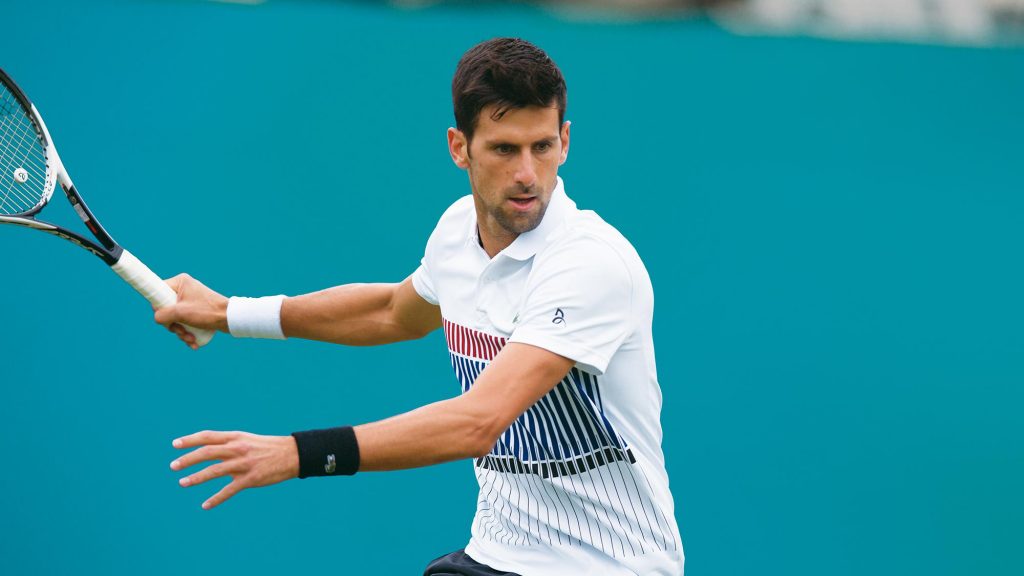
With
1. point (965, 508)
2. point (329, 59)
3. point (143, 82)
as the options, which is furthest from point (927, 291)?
point (143, 82)

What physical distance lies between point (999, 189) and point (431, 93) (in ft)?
6.76

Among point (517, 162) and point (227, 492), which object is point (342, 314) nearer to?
point (517, 162)

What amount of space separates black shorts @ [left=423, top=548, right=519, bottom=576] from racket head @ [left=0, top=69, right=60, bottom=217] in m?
1.35

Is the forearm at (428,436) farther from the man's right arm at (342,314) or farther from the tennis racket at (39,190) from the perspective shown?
the tennis racket at (39,190)

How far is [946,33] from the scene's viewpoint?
475cm

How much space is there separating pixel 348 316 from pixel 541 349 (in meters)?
1.07

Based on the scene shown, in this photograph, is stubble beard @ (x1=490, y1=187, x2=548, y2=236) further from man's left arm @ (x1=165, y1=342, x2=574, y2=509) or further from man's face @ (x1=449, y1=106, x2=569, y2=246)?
man's left arm @ (x1=165, y1=342, x2=574, y2=509)

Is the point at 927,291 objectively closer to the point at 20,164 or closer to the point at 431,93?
the point at 431,93

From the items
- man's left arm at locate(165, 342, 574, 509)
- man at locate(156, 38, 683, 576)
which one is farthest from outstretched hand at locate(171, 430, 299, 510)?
man at locate(156, 38, 683, 576)

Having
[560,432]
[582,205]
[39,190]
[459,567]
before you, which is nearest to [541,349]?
[560,432]

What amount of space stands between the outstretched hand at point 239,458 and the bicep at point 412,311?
43.9 inches

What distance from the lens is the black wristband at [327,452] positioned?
2.19 metres

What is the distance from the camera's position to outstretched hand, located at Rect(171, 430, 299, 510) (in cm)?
211

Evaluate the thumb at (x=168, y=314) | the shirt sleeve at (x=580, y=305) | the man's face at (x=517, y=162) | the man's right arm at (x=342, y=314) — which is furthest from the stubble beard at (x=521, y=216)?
the thumb at (x=168, y=314)
